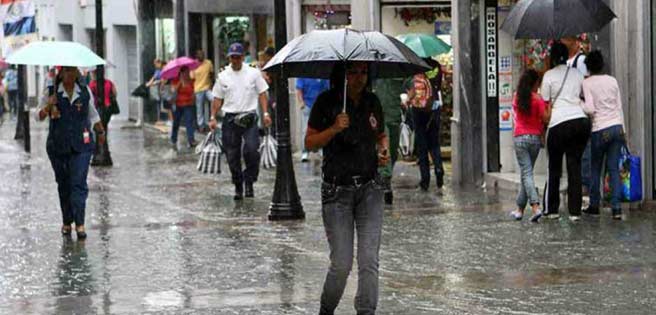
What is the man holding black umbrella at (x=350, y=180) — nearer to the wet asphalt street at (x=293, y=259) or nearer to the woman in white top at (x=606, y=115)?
the wet asphalt street at (x=293, y=259)

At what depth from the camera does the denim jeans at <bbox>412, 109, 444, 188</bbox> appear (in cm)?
1895

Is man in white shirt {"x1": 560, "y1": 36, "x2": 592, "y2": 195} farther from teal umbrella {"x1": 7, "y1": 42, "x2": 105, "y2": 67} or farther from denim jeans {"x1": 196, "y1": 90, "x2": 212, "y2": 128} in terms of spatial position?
denim jeans {"x1": 196, "y1": 90, "x2": 212, "y2": 128}

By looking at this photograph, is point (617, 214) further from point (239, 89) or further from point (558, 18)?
point (239, 89)

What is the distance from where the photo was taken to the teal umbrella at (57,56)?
46.4ft

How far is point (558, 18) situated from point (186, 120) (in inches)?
598

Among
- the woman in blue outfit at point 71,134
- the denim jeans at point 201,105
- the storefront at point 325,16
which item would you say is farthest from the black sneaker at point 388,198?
the denim jeans at point 201,105

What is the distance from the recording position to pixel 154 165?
2425cm

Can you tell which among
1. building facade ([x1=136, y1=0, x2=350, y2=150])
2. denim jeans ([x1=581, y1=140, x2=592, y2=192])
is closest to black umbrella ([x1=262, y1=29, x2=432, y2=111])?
denim jeans ([x1=581, y1=140, x2=592, y2=192])

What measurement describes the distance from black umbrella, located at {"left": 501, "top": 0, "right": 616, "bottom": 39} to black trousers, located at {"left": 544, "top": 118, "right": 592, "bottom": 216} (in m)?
0.88

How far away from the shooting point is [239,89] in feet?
59.0

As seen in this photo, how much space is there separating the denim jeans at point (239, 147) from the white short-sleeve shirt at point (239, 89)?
15cm

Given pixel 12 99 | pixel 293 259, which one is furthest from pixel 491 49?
pixel 12 99

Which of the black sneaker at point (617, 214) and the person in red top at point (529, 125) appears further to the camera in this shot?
the black sneaker at point (617, 214)

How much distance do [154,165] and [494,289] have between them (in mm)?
13657
